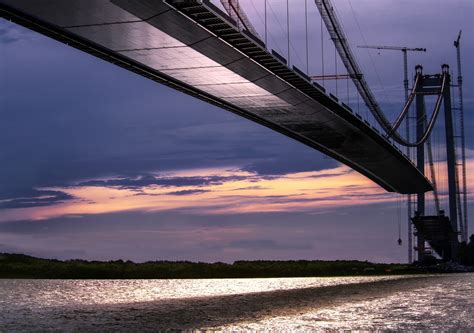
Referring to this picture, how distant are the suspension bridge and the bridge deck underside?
0.11ft

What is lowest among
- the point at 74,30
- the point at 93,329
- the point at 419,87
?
the point at 93,329

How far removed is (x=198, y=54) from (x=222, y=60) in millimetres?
1305

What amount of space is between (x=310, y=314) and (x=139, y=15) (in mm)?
11452

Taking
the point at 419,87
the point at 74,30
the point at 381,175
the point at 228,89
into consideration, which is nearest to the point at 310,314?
the point at 74,30

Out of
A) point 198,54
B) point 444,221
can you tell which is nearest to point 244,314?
point 198,54

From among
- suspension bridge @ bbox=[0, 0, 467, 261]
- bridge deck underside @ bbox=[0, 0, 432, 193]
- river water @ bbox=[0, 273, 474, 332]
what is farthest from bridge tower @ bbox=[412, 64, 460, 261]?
river water @ bbox=[0, 273, 474, 332]

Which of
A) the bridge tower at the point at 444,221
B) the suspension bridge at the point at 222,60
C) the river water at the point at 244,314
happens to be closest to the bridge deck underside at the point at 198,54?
the suspension bridge at the point at 222,60

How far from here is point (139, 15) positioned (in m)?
27.8

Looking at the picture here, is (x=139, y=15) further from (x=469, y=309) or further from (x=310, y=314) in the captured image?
(x=469, y=309)

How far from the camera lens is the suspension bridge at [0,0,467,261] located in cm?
2736

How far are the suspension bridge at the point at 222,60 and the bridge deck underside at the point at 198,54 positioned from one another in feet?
0.11

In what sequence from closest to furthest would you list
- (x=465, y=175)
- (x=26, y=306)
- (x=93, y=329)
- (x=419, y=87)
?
(x=93, y=329) < (x=26, y=306) < (x=465, y=175) < (x=419, y=87)

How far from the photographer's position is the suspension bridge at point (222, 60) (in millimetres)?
27359

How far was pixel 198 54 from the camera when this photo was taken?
32.8 meters
